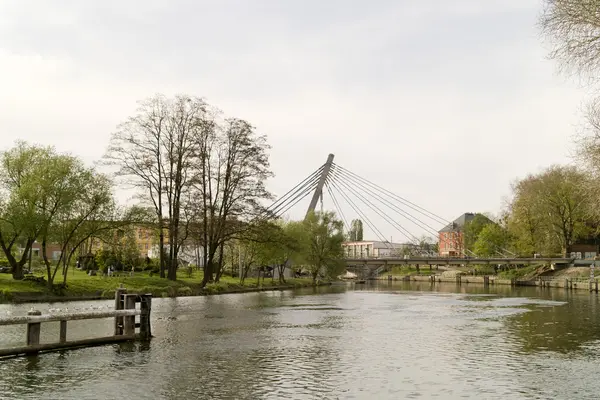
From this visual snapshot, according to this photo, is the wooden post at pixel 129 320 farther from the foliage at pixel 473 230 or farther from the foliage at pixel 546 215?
the foliage at pixel 473 230

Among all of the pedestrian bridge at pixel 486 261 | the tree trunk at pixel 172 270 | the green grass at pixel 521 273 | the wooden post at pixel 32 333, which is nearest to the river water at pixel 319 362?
the wooden post at pixel 32 333

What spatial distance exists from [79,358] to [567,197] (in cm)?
9625

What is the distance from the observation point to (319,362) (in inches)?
835

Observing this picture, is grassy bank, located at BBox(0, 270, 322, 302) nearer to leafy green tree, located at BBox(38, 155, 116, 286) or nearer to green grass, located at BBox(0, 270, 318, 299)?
green grass, located at BBox(0, 270, 318, 299)

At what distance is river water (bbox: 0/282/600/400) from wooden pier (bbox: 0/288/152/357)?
0.66 meters

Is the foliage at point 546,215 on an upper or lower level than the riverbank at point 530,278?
upper

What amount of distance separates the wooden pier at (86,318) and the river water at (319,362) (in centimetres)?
66

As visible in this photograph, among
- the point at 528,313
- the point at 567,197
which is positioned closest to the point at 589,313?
the point at 528,313

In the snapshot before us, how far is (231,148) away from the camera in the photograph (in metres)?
69.6

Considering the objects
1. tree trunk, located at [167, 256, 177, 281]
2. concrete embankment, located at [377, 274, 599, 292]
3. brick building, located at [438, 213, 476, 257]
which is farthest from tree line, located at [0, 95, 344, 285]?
brick building, located at [438, 213, 476, 257]

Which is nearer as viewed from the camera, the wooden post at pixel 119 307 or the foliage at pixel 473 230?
the wooden post at pixel 119 307

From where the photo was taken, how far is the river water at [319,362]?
1655 cm

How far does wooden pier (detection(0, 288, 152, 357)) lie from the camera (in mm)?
20969

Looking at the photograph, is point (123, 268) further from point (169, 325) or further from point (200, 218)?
point (169, 325)
